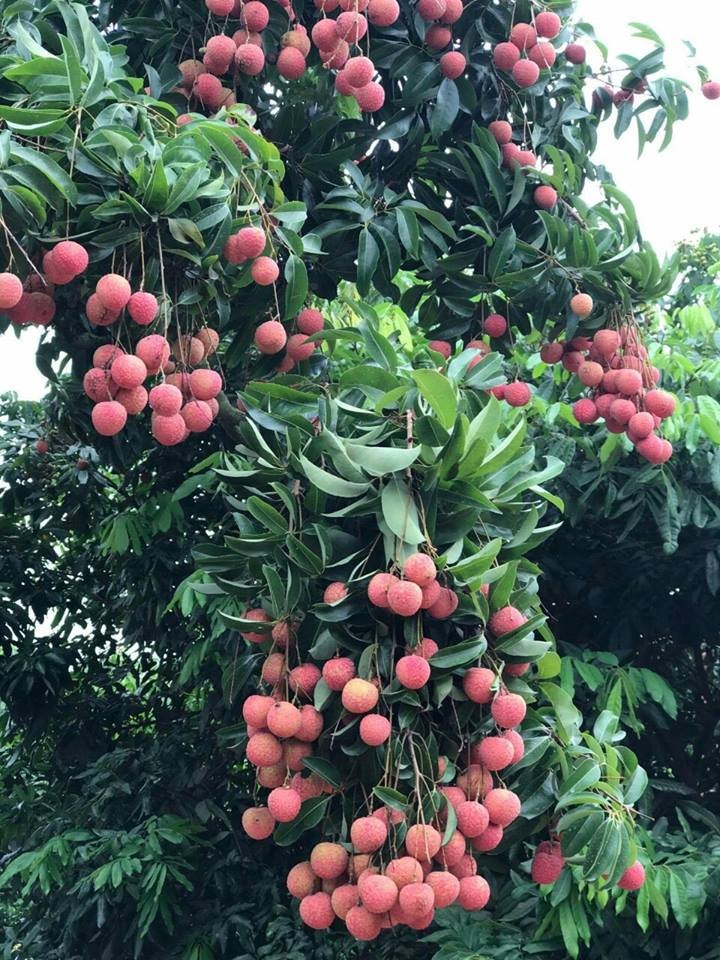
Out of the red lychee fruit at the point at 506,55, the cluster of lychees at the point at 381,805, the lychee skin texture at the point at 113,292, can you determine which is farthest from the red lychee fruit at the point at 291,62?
the cluster of lychees at the point at 381,805

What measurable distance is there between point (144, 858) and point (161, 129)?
195 cm

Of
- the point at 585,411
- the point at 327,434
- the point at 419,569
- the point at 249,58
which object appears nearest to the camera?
the point at 419,569

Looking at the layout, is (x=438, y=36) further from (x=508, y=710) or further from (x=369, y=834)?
(x=369, y=834)

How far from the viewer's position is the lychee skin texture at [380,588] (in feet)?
4.93

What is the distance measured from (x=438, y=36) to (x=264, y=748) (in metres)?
1.69

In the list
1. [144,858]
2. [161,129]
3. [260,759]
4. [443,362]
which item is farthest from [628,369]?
[144,858]

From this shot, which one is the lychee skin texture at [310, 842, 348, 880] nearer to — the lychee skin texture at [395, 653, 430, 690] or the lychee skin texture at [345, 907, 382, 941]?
the lychee skin texture at [345, 907, 382, 941]

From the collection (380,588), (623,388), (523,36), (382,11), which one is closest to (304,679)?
(380,588)

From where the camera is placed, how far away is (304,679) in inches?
62.0

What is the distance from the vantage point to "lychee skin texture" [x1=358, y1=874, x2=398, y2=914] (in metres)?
1.41

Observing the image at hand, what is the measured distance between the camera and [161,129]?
73.9 inches

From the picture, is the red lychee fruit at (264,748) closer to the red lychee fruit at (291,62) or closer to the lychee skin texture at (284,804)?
the lychee skin texture at (284,804)

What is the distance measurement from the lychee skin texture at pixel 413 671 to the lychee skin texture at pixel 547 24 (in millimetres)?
1673

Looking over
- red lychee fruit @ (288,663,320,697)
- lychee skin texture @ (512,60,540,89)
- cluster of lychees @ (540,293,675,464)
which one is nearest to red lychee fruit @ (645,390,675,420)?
cluster of lychees @ (540,293,675,464)
